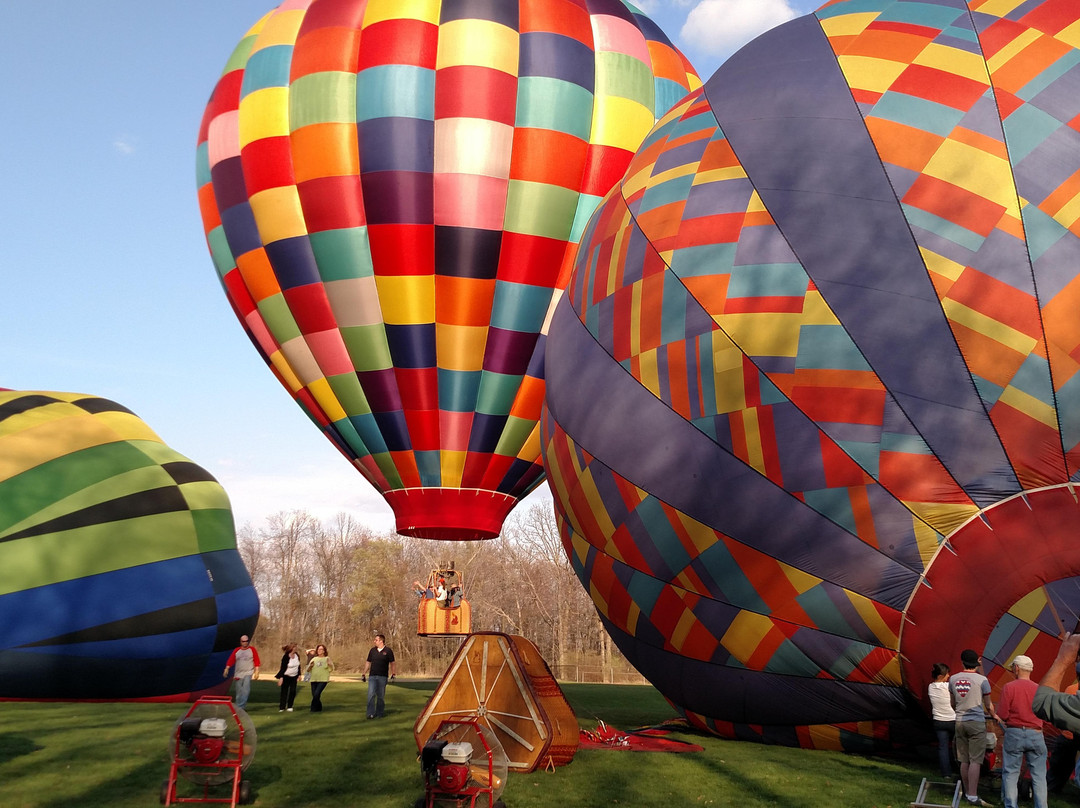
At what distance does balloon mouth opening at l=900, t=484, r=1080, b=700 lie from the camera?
628cm

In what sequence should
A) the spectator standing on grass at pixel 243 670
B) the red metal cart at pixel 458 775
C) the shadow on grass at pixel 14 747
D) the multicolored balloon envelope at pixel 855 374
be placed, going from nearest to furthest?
the red metal cart at pixel 458 775
the multicolored balloon envelope at pixel 855 374
the shadow on grass at pixel 14 747
the spectator standing on grass at pixel 243 670

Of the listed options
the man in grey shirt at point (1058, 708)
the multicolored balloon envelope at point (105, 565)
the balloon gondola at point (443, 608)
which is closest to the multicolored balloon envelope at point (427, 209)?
the balloon gondola at point (443, 608)

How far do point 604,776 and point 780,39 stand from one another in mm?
6271

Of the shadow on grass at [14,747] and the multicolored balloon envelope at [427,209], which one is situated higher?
the multicolored balloon envelope at [427,209]

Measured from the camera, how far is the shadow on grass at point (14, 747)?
738 centimetres

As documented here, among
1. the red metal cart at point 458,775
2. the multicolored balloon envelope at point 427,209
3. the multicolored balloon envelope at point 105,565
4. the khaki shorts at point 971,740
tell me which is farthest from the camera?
the multicolored balloon envelope at point 427,209

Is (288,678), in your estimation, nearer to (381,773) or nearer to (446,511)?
(446,511)

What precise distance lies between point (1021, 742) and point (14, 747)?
7.44 meters

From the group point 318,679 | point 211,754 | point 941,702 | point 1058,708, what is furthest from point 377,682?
point 1058,708

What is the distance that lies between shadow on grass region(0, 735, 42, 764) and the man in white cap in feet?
22.9

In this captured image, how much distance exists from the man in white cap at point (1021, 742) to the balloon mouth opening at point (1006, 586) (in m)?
0.85

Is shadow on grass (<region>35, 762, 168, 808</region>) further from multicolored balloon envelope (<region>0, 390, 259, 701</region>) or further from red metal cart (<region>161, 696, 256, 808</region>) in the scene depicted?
multicolored balloon envelope (<region>0, 390, 259, 701</region>)

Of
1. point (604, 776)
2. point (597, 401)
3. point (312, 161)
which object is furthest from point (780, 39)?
point (312, 161)

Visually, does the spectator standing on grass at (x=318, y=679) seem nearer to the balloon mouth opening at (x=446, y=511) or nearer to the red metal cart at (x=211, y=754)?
the balloon mouth opening at (x=446, y=511)
